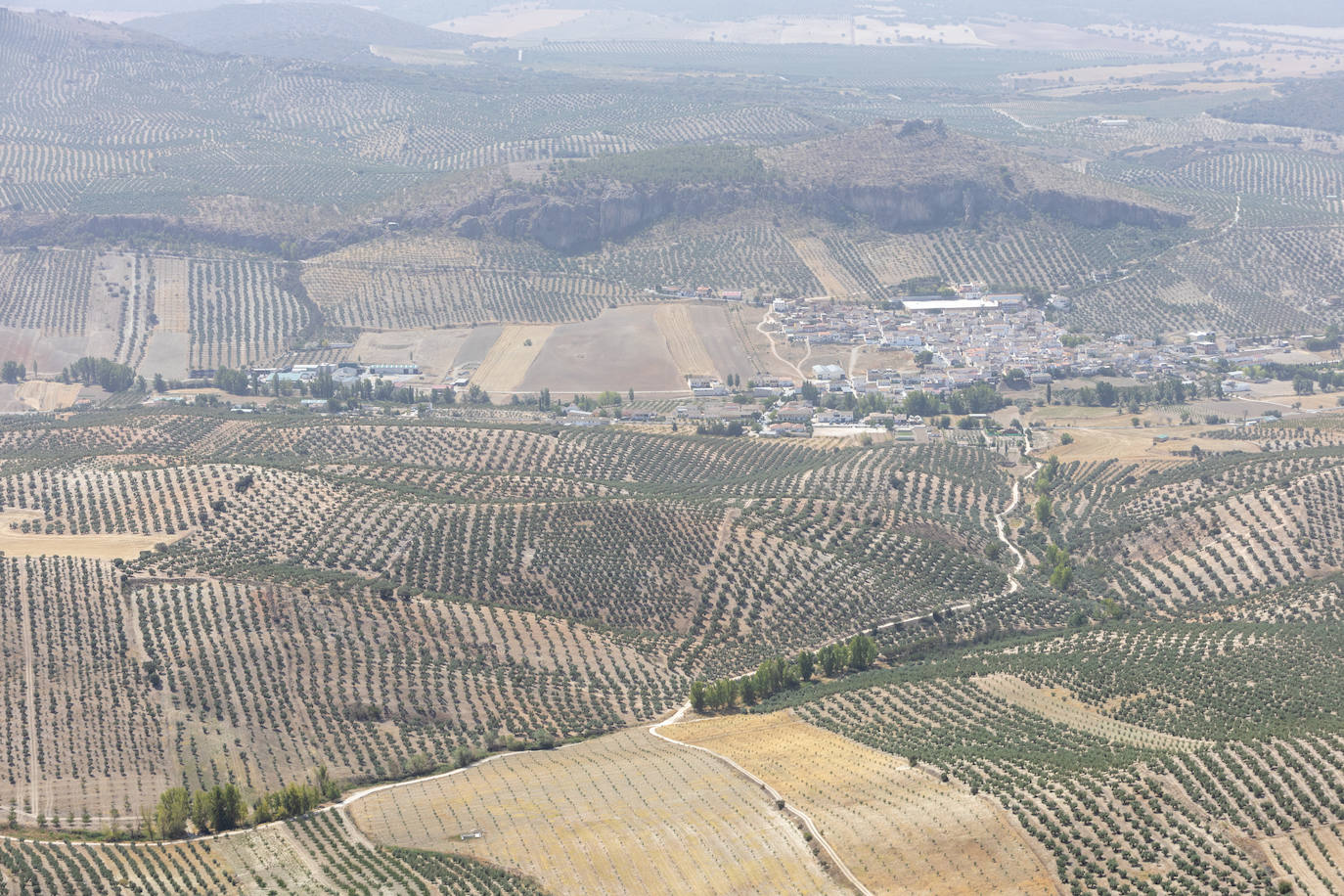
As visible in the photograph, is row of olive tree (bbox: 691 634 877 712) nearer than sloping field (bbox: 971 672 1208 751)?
No

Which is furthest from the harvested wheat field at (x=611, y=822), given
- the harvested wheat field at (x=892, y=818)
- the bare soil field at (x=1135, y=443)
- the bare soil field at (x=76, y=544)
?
the bare soil field at (x=1135, y=443)

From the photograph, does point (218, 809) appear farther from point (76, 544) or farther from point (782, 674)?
point (782, 674)

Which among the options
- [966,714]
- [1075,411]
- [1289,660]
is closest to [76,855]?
[966,714]

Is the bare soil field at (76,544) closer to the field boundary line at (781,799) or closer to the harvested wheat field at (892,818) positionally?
the field boundary line at (781,799)

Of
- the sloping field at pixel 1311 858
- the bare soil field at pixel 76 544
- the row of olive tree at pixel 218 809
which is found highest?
the sloping field at pixel 1311 858

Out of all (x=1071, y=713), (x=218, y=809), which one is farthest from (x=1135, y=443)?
(x=218, y=809)

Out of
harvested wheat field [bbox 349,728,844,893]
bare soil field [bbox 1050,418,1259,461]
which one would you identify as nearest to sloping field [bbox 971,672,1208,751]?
harvested wheat field [bbox 349,728,844,893]

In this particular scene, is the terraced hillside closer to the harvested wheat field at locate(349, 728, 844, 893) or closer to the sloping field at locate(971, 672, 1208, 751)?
the harvested wheat field at locate(349, 728, 844, 893)

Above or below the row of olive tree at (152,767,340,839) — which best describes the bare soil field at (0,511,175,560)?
above
